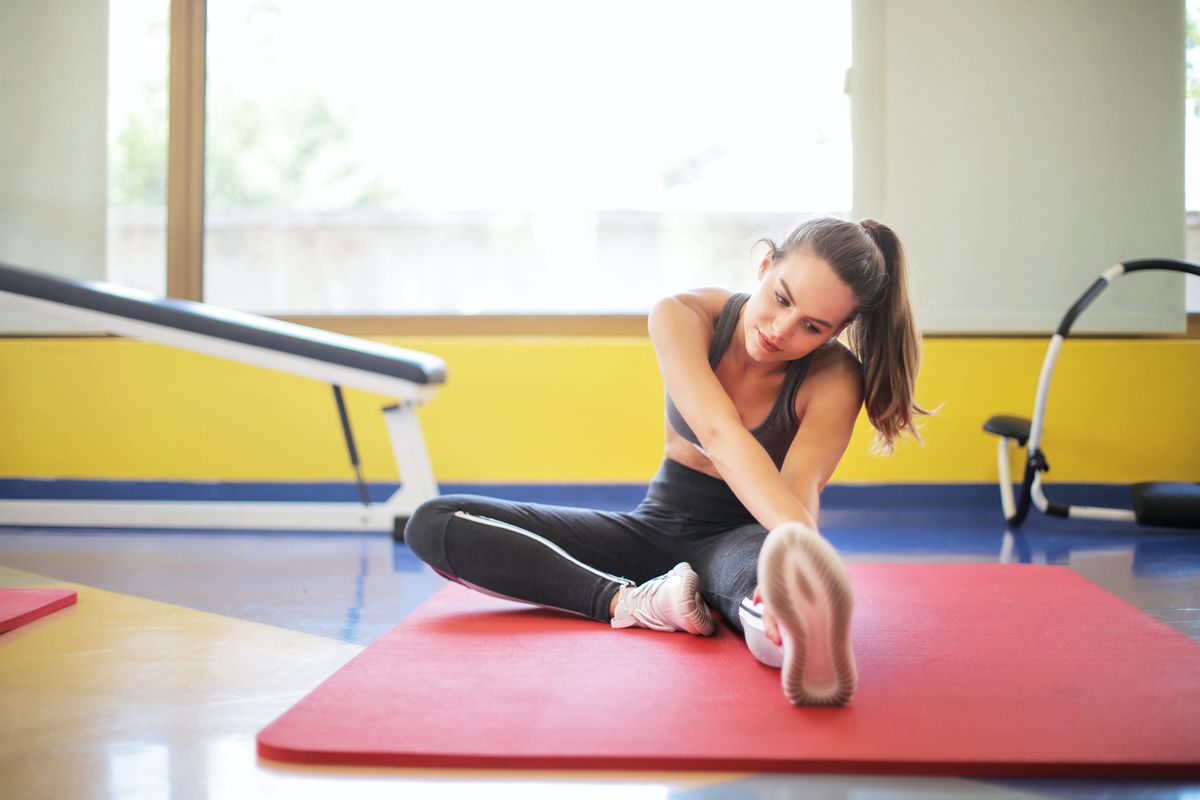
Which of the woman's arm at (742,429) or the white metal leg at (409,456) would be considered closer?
the woman's arm at (742,429)

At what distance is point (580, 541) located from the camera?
173cm

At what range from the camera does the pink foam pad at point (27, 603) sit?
5.41 feet

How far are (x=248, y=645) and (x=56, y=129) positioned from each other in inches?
105

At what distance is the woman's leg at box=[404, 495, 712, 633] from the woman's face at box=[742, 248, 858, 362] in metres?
0.40

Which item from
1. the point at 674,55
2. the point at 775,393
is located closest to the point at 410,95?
the point at 674,55

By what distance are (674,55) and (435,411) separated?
1526 millimetres

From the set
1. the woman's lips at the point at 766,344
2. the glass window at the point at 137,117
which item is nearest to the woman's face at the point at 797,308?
the woman's lips at the point at 766,344

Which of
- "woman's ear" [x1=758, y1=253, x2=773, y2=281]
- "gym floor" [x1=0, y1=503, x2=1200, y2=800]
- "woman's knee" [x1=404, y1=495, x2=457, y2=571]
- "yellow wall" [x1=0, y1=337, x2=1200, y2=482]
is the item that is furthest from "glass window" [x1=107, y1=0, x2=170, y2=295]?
"woman's ear" [x1=758, y1=253, x2=773, y2=281]

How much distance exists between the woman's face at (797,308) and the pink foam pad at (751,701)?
45 cm

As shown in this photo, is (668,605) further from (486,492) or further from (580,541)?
(486,492)

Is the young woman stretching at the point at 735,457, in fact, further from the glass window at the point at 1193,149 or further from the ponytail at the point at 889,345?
the glass window at the point at 1193,149

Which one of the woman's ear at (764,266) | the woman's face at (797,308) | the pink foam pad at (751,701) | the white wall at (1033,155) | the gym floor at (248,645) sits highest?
the white wall at (1033,155)

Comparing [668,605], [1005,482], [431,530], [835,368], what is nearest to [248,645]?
[431,530]

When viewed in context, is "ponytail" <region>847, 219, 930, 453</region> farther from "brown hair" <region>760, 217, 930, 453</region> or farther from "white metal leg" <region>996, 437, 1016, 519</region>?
"white metal leg" <region>996, 437, 1016, 519</region>
